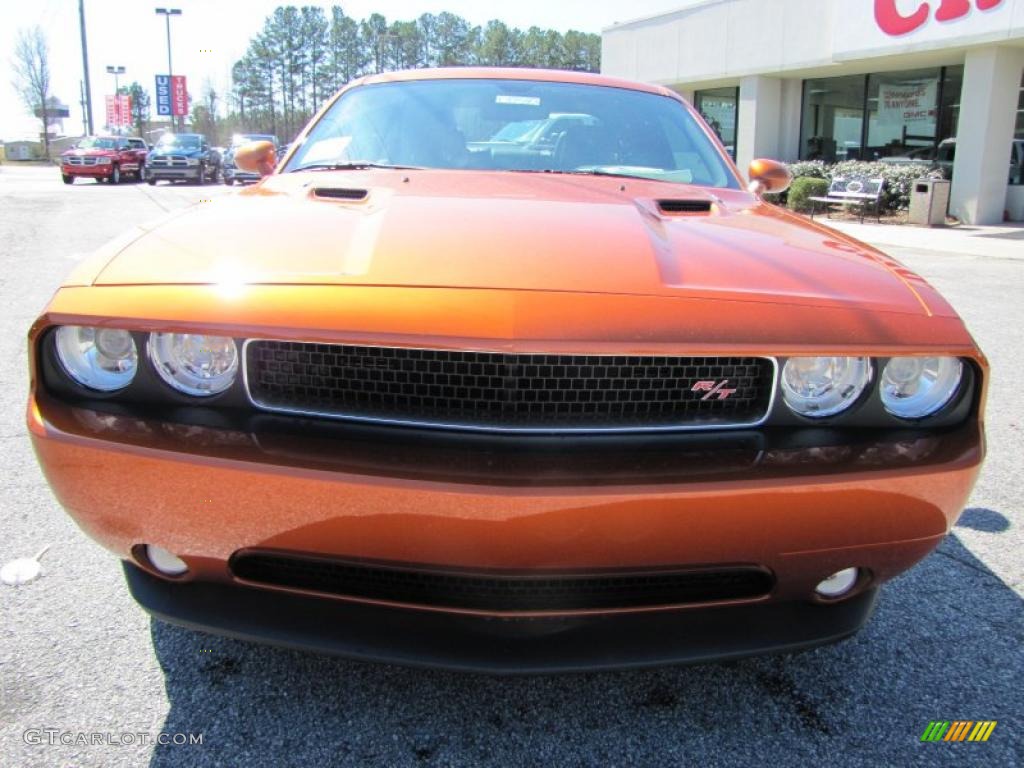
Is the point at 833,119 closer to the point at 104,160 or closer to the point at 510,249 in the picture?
the point at 510,249

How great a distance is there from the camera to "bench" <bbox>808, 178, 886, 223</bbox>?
16469 mm

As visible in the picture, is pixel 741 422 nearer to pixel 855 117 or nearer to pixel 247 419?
pixel 247 419

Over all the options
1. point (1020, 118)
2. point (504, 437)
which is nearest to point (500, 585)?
point (504, 437)

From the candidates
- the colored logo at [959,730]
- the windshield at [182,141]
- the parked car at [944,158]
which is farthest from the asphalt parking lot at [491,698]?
the windshield at [182,141]

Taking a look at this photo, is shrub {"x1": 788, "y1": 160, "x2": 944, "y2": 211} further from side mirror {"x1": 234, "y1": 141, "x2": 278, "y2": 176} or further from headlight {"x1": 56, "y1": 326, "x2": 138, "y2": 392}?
headlight {"x1": 56, "y1": 326, "x2": 138, "y2": 392}

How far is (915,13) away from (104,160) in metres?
25.3

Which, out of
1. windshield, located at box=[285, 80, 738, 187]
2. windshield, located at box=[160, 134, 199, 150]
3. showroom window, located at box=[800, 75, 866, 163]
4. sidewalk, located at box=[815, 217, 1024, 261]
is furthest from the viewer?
windshield, located at box=[160, 134, 199, 150]

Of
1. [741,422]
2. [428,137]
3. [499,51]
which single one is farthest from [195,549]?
[499,51]

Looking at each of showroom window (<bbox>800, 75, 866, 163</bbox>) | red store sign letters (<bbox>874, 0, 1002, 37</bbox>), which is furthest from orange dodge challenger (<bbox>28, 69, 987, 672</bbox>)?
showroom window (<bbox>800, 75, 866, 163</bbox>)

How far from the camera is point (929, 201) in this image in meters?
15.5

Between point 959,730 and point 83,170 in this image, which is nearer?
point 959,730

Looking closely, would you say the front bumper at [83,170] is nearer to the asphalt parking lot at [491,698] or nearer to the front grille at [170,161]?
the front grille at [170,161]

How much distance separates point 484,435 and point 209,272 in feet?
2.14

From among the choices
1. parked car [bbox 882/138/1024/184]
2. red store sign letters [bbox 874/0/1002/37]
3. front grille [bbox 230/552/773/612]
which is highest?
red store sign letters [bbox 874/0/1002/37]
